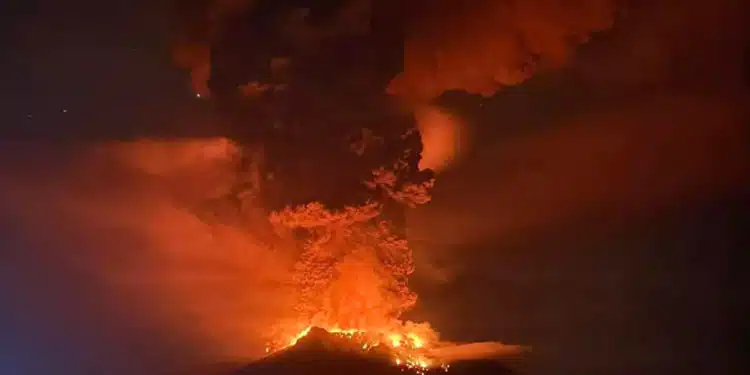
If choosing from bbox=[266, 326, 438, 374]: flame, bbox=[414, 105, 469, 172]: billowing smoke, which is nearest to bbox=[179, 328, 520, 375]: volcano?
bbox=[266, 326, 438, 374]: flame

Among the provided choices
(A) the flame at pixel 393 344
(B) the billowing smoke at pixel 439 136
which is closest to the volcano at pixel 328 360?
(A) the flame at pixel 393 344

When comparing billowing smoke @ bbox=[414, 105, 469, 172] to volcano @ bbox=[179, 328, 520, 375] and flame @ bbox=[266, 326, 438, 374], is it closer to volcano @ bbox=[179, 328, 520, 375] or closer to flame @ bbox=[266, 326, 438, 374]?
flame @ bbox=[266, 326, 438, 374]

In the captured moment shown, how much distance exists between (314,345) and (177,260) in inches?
124

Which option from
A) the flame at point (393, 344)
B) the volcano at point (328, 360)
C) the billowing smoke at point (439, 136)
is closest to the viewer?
the volcano at point (328, 360)

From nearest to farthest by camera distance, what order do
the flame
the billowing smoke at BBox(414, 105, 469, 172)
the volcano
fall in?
the volcano
the flame
the billowing smoke at BBox(414, 105, 469, 172)

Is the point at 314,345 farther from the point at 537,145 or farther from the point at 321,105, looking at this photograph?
the point at 537,145

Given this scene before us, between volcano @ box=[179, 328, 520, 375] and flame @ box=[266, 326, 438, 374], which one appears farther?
flame @ box=[266, 326, 438, 374]

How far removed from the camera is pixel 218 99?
9000 mm

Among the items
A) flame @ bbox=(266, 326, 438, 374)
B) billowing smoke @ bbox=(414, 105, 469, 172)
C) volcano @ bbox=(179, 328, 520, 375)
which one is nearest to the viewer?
volcano @ bbox=(179, 328, 520, 375)

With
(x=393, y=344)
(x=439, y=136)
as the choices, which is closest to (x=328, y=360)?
(x=393, y=344)

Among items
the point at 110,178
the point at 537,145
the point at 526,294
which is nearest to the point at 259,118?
the point at 110,178

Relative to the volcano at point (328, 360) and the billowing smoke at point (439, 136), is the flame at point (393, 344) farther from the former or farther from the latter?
the billowing smoke at point (439, 136)

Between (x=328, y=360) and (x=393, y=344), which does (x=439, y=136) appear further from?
(x=328, y=360)

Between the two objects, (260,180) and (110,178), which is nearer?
(260,180)
